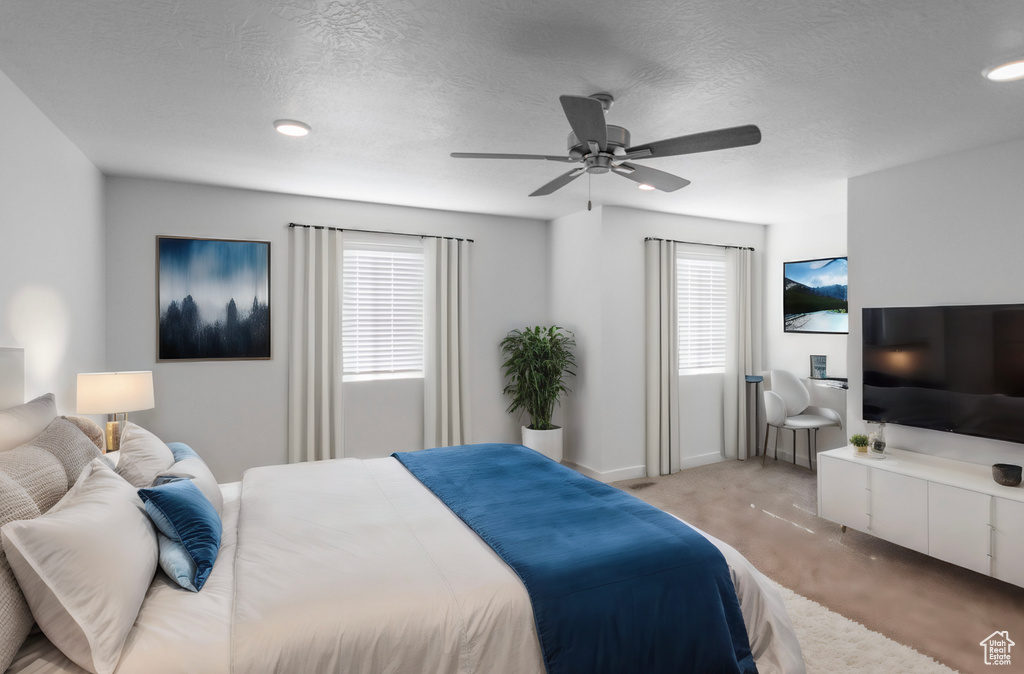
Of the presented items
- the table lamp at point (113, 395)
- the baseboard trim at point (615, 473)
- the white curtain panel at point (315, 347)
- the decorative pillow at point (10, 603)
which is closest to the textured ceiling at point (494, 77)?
the white curtain panel at point (315, 347)

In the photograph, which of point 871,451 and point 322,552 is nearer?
point 322,552

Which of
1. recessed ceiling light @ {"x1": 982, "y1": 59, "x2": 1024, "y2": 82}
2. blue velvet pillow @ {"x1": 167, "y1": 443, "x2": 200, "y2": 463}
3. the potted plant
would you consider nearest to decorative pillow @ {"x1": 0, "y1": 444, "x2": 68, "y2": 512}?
blue velvet pillow @ {"x1": 167, "y1": 443, "x2": 200, "y2": 463}

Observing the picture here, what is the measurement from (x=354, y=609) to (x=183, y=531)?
75 centimetres

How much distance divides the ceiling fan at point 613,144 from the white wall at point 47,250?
207 centimetres

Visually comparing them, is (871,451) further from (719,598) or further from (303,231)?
(303,231)

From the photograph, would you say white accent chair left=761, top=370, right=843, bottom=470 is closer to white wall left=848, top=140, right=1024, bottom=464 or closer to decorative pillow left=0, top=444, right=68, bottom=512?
white wall left=848, top=140, right=1024, bottom=464

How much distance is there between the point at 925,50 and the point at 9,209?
157 inches

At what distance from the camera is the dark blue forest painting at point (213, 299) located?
4.27m

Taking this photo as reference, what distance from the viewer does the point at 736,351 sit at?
5922mm

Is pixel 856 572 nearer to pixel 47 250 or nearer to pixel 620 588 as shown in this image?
pixel 620 588

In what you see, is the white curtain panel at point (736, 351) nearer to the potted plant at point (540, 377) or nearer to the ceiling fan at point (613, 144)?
the potted plant at point (540, 377)

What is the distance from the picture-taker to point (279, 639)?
1.63 m

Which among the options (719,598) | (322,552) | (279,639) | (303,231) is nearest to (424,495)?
(322,552)

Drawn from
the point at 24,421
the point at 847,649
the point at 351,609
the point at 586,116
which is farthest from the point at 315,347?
the point at 847,649
